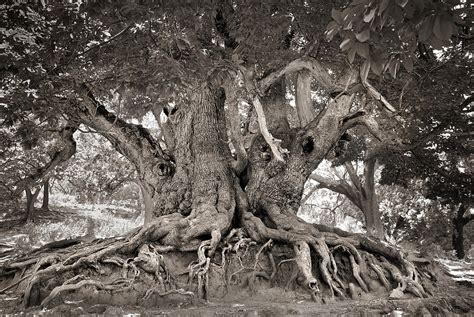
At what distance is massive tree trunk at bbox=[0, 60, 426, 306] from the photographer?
5246 millimetres

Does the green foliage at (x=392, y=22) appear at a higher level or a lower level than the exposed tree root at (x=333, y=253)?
higher

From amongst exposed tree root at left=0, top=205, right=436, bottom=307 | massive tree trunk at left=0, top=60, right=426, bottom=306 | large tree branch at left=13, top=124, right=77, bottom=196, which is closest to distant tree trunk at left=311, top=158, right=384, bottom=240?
massive tree trunk at left=0, top=60, right=426, bottom=306

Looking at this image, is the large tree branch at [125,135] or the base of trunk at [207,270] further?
the large tree branch at [125,135]

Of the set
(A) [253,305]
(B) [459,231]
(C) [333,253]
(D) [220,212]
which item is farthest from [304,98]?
(B) [459,231]

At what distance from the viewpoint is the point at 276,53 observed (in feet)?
21.3

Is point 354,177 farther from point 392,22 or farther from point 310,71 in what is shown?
point 392,22

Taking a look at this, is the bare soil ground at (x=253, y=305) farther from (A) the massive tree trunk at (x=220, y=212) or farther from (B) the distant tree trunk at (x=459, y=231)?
(B) the distant tree trunk at (x=459, y=231)

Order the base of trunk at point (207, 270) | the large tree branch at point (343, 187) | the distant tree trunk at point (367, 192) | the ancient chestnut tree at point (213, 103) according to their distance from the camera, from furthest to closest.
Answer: the large tree branch at point (343, 187) → the distant tree trunk at point (367, 192) → the base of trunk at point (207, 270) → the ancient chestnut tree at point (213, 103)

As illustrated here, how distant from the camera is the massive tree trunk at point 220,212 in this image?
5.25 metres

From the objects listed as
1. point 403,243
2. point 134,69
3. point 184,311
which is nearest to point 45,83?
point 134,69

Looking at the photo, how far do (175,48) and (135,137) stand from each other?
318 centimetres

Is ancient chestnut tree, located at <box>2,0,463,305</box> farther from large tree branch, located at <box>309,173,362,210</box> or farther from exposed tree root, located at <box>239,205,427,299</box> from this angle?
large tree branch, located at <box>309,173,362,210</box>

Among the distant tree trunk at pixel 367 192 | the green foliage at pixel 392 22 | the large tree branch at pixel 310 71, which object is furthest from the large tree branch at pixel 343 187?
the green foliage at pixel 392 22

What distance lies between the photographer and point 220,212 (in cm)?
644
